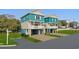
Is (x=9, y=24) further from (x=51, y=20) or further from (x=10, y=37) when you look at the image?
(x=51, y=20)

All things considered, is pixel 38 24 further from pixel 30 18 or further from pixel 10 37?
pixel 10 37

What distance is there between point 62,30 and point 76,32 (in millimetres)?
156

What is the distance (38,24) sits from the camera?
367cm

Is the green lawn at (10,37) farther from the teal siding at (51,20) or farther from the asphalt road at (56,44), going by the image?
the teal siding at (51,20)

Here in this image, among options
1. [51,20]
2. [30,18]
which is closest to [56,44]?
[51,20]

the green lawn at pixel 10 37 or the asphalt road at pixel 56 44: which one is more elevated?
the green lawn at pixel 10 37

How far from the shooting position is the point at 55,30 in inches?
144

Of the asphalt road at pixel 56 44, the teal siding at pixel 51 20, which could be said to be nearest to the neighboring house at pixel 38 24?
the teal siding at pixel 51 20

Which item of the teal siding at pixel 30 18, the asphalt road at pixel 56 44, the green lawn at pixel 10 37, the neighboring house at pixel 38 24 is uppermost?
the teal siding at pixel 30 18

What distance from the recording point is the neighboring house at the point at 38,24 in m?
3.66

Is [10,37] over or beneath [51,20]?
beneath
